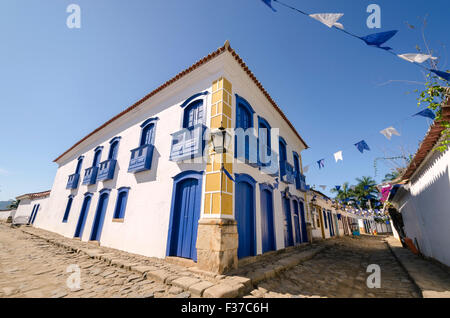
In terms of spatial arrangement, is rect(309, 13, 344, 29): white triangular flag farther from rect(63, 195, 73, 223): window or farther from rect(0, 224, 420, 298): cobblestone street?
rect(63, 195, 73, 223): window

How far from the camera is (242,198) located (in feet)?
19.0

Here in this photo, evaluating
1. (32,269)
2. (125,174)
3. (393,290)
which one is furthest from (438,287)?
(125,174)

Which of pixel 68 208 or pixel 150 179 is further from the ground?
pixel 150 179

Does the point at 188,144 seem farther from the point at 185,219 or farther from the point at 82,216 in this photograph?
the point at 82,216

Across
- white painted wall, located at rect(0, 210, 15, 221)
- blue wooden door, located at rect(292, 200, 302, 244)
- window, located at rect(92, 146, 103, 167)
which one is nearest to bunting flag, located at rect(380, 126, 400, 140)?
blue wooden door, located at rect(292, 200, 302, 244)

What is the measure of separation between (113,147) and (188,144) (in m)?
6.70

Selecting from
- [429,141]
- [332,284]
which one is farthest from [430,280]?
[429,141]

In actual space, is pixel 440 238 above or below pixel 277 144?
below

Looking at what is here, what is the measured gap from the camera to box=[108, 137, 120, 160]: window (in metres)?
9.54

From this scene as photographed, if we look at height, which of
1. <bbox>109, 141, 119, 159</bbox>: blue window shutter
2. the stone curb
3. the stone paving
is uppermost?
<bbox>109, 141, 119, 159</bbox>: blue window shutter

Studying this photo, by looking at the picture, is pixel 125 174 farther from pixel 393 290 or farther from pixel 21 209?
pixel 21 209

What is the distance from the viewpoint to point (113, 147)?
32.6 ft

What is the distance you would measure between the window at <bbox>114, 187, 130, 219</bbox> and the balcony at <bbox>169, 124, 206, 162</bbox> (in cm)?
326
